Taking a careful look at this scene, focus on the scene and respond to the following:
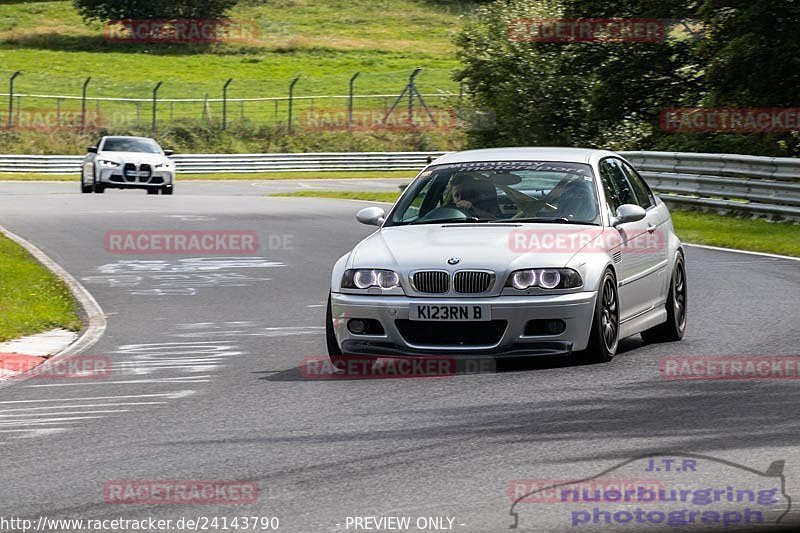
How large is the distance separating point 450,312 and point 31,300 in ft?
19.7

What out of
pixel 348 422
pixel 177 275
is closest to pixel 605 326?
pixel 348 422

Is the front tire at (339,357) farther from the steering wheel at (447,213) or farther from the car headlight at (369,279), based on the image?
the steering wheel at (447,213)

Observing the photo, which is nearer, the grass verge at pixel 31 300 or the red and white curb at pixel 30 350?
the red and white curb at pixel 30 350

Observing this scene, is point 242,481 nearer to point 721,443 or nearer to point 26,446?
point 26,446

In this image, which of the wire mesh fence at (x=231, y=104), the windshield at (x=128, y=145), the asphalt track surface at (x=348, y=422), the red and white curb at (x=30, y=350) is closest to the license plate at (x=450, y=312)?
the asphalt track surface at (x=348, y=422)

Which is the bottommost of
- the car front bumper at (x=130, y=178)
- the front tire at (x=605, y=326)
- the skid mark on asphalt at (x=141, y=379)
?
the car front bumper at (x=130, y=178)

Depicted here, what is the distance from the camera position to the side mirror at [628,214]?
10445mm

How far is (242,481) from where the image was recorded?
6609mm

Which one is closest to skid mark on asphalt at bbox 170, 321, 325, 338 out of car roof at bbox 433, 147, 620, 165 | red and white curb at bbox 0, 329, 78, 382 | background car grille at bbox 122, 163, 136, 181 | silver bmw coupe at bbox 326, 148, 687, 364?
red and white curb at bbox 0, 329, 78, 382

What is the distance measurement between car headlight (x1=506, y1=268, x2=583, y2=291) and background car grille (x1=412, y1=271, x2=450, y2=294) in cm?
41

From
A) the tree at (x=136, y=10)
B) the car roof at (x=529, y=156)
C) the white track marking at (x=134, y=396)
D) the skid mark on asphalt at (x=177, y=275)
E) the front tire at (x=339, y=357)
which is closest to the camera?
the white track marking at (x=134, y=396)

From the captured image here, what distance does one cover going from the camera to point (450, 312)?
9.56 metres

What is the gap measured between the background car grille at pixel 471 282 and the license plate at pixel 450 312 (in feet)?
0.39

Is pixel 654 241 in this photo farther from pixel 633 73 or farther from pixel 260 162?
pixel 260 162
